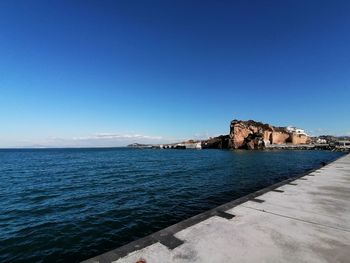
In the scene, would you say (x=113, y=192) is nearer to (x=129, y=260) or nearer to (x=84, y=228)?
(x=84, y=228)

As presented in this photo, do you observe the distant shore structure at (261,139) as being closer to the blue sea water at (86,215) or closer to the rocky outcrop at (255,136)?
the rocky outcrop at (255,136)

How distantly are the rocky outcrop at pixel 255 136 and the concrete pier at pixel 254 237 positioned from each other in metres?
113

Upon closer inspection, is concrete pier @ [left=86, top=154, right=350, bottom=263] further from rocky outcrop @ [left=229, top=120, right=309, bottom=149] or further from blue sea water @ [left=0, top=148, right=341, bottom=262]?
rocky outcrop @ [left=229, top=120, right=309, bottom=149]

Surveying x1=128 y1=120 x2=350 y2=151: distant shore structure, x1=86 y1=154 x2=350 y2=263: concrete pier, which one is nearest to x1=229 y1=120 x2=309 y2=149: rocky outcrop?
x1=128 y1=120 x2=350 y2=151: distant shore structure

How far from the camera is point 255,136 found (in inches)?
4656

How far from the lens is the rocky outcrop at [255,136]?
116m

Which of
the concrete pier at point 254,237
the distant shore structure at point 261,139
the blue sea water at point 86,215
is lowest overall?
the blue sea water at point 86,215

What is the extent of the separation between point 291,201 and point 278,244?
4368 mm

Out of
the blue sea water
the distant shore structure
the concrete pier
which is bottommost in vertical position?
the blue sea water

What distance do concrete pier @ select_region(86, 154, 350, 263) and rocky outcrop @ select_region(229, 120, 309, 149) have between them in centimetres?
11339

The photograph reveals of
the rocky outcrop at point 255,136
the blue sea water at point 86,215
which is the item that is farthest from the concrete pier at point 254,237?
the rocky outcrop at point 255,136

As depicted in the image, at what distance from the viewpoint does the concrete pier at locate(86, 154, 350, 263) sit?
4.23m

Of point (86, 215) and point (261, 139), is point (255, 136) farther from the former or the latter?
point (86, 215)

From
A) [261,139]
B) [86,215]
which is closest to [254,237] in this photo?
[86,215]
